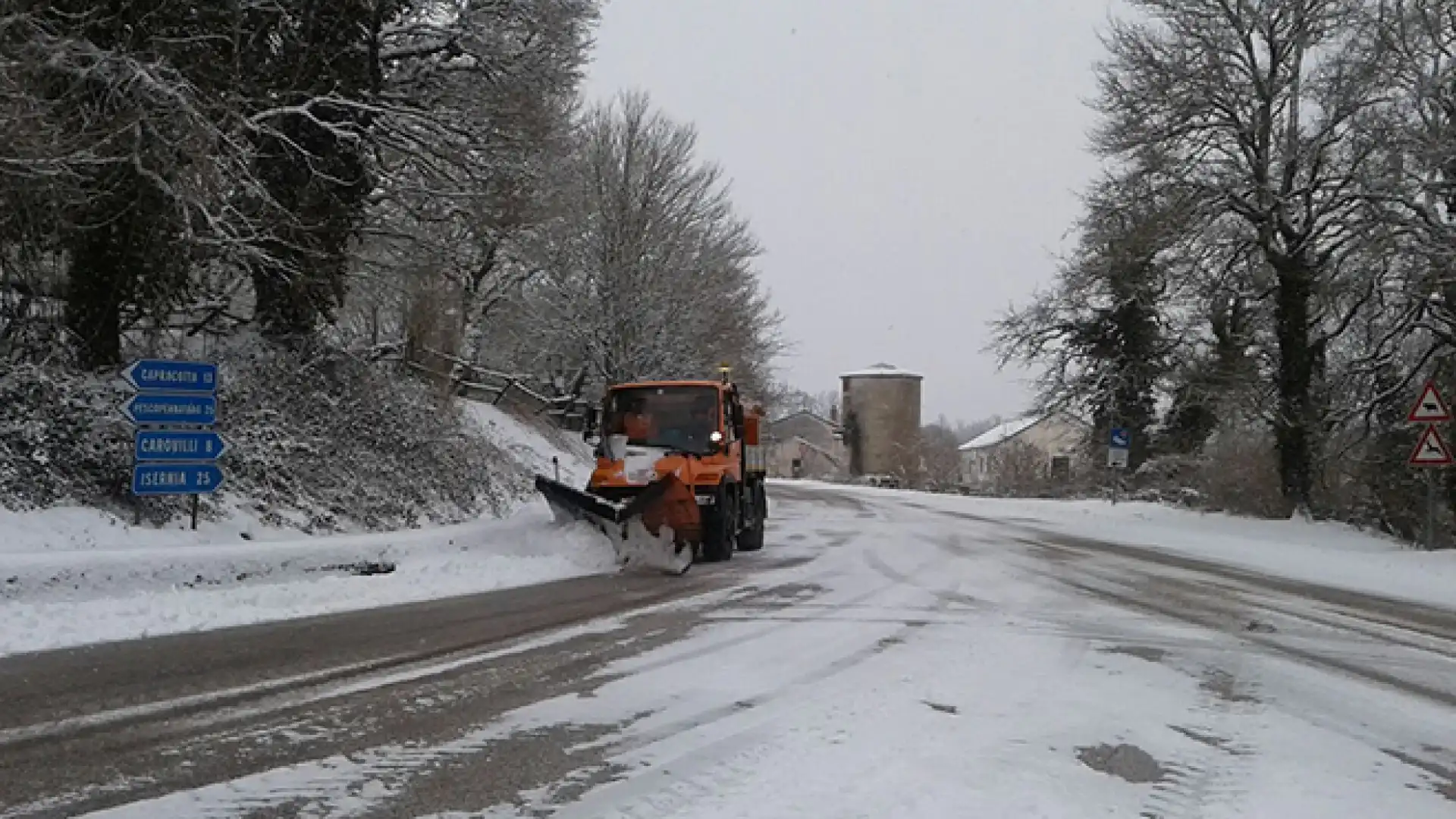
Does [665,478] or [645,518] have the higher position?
[665,478]

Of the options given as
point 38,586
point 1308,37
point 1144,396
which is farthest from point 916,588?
point 1144,396

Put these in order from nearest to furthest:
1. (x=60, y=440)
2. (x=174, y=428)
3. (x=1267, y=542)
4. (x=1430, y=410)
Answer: (x=60, y=440), (x=174, y=428), (x=1430, y=410), (x=1267, y=542)

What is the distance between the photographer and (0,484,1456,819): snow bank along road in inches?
191

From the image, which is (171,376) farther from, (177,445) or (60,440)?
(60,440)

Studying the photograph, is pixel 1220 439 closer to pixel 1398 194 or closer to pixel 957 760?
pixel 1398 194

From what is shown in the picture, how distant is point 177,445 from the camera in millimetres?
13062

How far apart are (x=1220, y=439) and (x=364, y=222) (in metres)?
26.1


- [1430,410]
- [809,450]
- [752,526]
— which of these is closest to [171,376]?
[752,526]

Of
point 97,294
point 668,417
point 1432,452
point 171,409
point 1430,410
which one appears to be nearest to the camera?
point 171,409

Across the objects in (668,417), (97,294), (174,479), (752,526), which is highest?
(97,294)

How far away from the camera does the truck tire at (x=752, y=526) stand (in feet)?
59.8

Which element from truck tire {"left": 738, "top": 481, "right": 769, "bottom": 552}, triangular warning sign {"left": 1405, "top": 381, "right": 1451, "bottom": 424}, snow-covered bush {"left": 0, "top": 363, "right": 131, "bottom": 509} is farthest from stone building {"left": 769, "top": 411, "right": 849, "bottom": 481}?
snow-covered bush {"left": 0, "top": 363, "right": 131, "bottom": 509}

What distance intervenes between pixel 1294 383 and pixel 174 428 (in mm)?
25212

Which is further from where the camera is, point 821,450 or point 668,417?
point 821,450
